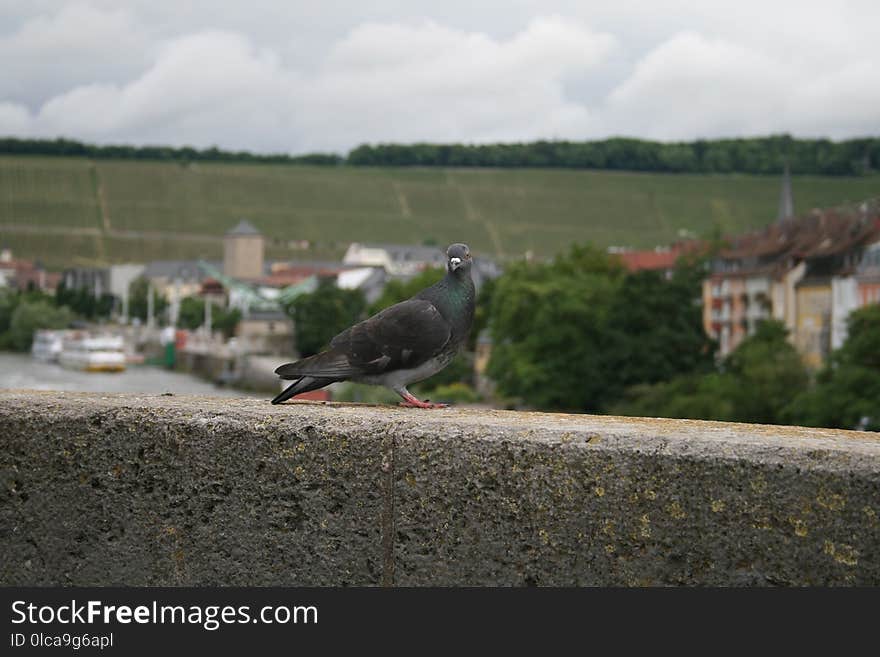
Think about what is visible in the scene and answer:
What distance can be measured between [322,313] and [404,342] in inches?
4821

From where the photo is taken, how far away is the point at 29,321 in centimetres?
14412

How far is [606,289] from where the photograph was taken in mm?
91750

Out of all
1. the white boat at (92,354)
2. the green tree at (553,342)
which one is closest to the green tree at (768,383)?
the green tree at (553,342)

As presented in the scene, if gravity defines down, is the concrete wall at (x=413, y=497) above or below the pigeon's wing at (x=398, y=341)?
below

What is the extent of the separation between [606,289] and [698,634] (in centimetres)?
8783

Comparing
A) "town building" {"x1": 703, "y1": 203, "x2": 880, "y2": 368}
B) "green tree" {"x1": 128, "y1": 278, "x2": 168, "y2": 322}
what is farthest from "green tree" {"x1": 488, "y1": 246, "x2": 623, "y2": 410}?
"green tree" {"x1": 128, "y1": 278, "x2": 168, "y2": 322}

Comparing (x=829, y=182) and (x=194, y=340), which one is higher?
(x=829, y=182)

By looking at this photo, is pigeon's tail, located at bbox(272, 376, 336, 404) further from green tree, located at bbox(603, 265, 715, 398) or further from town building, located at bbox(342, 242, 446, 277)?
town building, located at bbox(342, 242, 446, 277)

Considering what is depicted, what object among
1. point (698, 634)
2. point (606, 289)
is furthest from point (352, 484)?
point (606, 289)

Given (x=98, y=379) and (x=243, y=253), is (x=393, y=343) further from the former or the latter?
(x=243, y=253)

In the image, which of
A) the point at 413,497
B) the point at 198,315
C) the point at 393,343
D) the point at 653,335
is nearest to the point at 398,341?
the point at 393,343

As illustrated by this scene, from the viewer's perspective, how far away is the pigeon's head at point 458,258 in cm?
595

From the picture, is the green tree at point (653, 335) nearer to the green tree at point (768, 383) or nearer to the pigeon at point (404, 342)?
the green tree at point (768, 383)

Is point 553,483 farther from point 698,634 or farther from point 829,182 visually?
point 829,182
